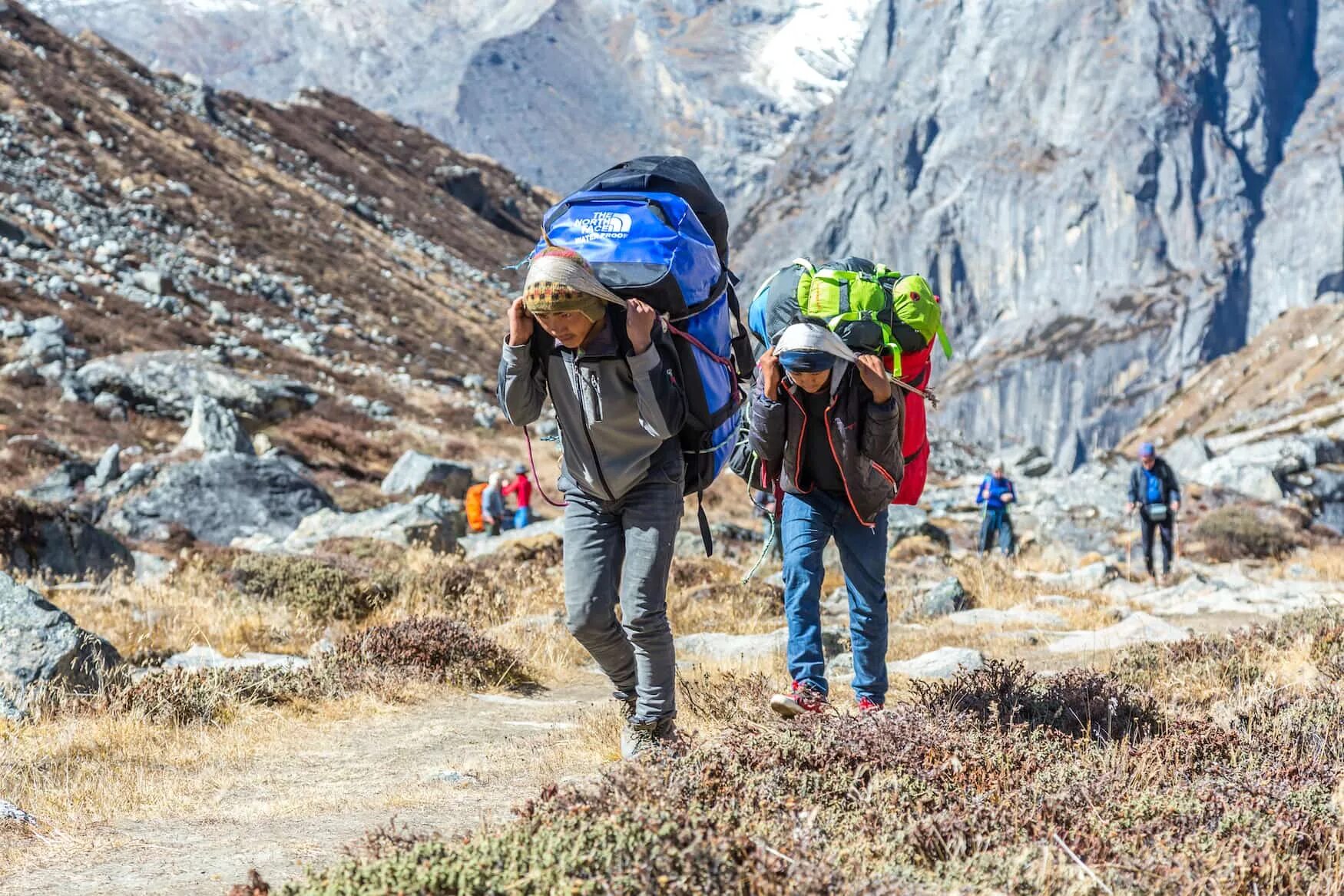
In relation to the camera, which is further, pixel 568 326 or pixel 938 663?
pixel 938 663

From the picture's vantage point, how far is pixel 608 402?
3.96 meters

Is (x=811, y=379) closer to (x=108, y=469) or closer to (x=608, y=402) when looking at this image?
(x=608, y=402)

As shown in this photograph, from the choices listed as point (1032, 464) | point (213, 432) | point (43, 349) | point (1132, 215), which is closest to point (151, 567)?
point (213, 432)

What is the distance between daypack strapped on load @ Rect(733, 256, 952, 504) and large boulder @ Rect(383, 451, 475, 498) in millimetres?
15982

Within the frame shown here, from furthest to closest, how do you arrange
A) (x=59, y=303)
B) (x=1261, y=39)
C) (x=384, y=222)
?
(x=1261, y=39)
(x=384, y=222)
(x=59, y=303)

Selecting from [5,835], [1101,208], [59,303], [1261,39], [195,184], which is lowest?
[5,835]

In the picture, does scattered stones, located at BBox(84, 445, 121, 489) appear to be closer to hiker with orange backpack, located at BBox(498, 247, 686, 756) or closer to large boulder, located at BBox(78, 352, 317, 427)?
large boulder, located at BBox(78, 352, 317, 427)

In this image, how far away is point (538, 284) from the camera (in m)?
3.69

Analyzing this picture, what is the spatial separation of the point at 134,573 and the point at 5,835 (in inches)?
273

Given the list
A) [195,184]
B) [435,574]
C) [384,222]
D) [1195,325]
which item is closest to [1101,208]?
[1195,325]

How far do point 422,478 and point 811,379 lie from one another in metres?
16.7

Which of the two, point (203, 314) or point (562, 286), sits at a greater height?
point (203, 314)

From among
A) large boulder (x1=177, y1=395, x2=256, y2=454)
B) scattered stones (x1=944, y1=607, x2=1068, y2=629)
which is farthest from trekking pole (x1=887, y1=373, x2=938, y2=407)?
large boulder (x1=177, y1=395, x2=256, y2=454)

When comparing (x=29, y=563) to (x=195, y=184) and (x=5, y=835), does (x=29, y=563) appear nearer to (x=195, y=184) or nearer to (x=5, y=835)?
(x=5, y=835)
